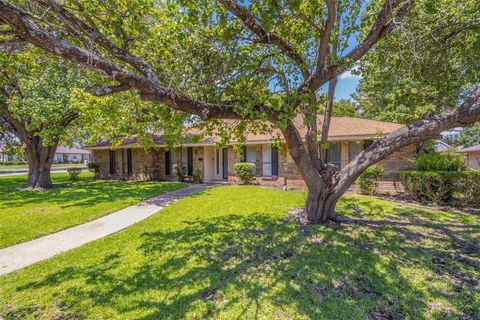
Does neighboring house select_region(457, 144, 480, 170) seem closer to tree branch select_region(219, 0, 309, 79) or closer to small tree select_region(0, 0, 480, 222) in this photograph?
small tree select_region(0, 0, 480, 222)

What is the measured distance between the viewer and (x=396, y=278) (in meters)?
3.98

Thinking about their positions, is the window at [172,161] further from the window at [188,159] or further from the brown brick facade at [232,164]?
the window at [188,159]

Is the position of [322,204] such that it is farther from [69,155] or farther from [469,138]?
[69,155]

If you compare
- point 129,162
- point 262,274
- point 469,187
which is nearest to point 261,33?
point 262,274

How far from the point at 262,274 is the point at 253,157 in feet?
37.5

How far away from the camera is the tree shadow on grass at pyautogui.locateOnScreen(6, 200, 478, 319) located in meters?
3.31

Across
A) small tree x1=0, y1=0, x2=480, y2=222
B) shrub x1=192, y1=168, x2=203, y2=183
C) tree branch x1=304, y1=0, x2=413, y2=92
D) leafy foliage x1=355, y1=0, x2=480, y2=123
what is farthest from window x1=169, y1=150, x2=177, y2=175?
tree branch x1=304, y1=0, x2=413, y2=92

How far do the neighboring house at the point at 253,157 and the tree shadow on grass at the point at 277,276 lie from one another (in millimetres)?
3779

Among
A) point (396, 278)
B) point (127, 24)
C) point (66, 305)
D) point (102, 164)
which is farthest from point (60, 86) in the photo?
point (396, 278)

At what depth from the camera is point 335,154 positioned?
13.4 metres

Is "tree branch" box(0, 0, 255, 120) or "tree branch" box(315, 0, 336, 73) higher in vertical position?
"tree branch" box(315, 0, 336, 73)

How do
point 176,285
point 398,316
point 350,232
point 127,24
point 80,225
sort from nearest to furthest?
point 398,316
point 176,285
point 350,232
point 127,24
point 80,225

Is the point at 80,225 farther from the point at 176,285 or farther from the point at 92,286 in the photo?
the point at 176,285

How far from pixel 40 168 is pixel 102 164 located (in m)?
5.43
